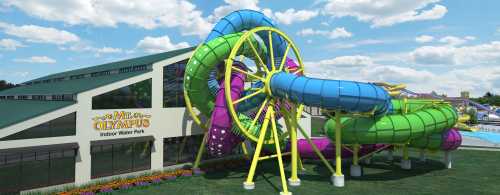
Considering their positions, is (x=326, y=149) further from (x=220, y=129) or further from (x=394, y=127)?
(x=220, y=129)

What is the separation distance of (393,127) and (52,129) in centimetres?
2035

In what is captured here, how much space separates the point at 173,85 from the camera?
86.8 ft

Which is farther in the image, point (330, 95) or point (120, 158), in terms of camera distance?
point (120, 158)

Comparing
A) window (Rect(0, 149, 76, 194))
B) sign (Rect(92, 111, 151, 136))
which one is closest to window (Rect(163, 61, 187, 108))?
sign (Rect(92, 111, 151, 136))

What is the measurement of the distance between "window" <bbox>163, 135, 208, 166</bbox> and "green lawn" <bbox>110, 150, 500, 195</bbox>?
3.23 metres

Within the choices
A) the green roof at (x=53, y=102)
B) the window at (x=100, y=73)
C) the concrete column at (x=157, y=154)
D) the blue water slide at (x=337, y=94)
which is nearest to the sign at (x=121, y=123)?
the concrete column at (x=157, y=154)

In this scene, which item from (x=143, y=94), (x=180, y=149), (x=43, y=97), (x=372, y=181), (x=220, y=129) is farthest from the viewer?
(x=180, y=149)

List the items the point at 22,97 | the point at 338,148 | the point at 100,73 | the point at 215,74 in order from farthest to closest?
the point at 100,73, the point at 22,97, the point at 215,74, the point at 338,148

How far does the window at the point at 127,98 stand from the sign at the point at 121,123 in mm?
575

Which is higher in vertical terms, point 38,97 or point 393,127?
point 38,97

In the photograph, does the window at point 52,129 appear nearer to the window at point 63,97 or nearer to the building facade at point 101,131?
the building facade at point 101,131

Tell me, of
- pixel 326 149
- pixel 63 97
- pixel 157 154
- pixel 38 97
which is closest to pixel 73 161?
pixel 63 97

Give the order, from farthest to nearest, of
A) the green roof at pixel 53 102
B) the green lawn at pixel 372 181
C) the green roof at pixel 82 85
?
the green roof at pixel 82 85 < the green lawn at pixel 372 181 < the green roof at pixel 53 102

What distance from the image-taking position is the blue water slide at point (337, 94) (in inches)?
744
